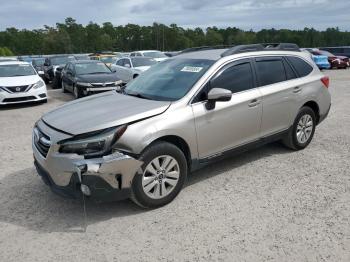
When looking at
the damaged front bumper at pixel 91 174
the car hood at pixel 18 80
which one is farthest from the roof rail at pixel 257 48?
the car hood at pixel 18 80

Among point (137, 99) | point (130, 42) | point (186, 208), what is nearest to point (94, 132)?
point (137, 99)

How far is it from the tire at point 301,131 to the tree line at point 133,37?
63922 mm

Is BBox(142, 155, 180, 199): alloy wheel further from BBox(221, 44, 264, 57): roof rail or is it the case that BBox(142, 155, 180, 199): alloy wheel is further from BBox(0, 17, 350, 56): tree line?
Answer: BBox(0, 17, 350, 56): tree line

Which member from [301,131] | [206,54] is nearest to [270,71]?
[206,54]

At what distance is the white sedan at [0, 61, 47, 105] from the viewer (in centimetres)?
1113

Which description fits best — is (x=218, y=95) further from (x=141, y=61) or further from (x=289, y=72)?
(x=141, y=61)

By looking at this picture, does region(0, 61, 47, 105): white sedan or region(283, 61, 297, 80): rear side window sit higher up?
region(283, 61, 297, 80): rear side window

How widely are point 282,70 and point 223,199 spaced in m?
2.44

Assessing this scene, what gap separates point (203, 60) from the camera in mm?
4898

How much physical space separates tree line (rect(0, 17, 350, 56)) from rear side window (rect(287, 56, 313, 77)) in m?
63.7

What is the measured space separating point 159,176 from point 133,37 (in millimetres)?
84747

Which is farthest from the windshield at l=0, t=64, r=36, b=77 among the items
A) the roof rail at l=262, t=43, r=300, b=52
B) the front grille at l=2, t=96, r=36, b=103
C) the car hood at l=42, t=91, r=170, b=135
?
the roof rail at l=262, t=43, r=300, b=52

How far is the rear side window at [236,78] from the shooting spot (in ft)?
15.3

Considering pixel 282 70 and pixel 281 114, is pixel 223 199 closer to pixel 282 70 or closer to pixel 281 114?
pixel 281 114
